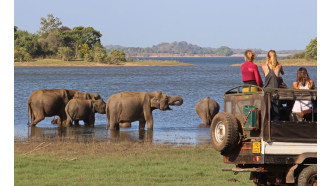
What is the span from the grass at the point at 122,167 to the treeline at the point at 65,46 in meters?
137

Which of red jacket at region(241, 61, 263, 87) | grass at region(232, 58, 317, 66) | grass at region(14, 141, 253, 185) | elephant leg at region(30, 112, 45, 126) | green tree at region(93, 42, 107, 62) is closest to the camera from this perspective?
red jacket at region(241, 61, 263, 87)

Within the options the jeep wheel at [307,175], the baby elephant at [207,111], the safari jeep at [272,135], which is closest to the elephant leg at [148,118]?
the baby elephant at [207,111]

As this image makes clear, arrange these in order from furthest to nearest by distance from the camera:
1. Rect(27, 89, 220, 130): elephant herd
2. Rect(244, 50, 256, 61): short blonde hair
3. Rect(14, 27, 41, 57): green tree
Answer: Rect(14, 27, 41, 57): green tree < Rect(27, 89, 220, 130): elephant herd < Rect(244, 50, 256, 61): short blonde hair

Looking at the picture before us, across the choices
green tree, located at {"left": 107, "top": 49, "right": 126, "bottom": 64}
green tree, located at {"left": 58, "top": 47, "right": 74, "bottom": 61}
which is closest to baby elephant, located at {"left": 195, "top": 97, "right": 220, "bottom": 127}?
green tree, located at {"left": 58, "top": 47, "right": 74, "bottom": 61}

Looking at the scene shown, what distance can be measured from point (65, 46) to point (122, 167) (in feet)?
554

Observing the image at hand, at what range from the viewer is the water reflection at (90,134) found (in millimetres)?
29047

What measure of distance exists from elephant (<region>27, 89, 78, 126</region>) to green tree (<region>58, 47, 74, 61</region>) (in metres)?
133

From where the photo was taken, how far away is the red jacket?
12.6m

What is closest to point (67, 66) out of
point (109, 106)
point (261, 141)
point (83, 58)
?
point (83, 58)

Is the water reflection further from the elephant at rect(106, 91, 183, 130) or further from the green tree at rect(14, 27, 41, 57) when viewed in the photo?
the green tree at rect(14, 27, 41, 57)

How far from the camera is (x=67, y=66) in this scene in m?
181
